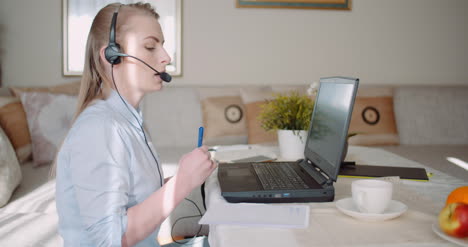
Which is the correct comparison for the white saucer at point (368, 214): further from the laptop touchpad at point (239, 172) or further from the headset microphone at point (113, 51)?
the headset microphone at point (113, 51)

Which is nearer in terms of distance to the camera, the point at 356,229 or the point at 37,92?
the point at 356,229

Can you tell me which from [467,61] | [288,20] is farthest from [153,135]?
[467,61]

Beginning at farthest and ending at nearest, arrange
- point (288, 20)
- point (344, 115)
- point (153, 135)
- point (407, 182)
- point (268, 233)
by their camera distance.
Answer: point (288, 20) < point (153, 135) < point (407, 182) < point (344, 115) < point (268, 233)

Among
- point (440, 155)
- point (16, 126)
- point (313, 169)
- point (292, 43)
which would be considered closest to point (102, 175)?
point (313, 169)

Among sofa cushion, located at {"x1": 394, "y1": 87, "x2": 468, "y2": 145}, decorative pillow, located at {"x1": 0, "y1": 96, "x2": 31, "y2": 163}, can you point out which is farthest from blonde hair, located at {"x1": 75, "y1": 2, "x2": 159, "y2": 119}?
sofa cushion, located at {"x1": 394, "y1": 87, "x2": 468, "y2": 145}

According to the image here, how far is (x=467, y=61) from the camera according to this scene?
3.52 metres

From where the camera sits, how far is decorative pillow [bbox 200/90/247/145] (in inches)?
112

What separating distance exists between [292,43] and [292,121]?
184 centimetres

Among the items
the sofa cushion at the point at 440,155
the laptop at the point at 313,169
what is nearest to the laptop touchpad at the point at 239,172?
the laptop at the point at 313,169

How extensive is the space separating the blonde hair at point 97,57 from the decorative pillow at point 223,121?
177cm

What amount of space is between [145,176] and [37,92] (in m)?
1.91

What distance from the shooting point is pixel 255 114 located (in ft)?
9.25

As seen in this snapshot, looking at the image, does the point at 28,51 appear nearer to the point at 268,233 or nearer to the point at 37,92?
the point at 37,92

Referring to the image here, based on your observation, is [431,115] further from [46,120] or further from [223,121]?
[46,120]
